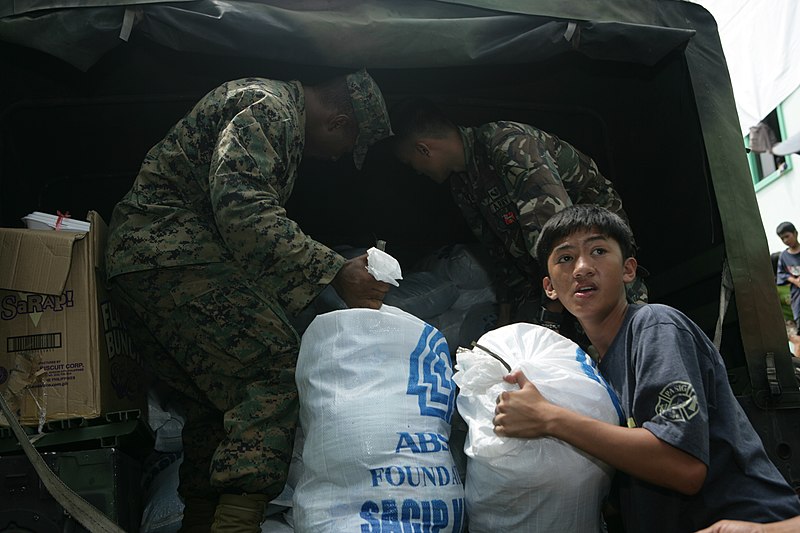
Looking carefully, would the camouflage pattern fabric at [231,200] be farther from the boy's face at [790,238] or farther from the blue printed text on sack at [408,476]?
the boy's face at [790,238]

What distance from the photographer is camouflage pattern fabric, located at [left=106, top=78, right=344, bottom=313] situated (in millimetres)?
1966

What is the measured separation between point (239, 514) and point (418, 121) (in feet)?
5.74

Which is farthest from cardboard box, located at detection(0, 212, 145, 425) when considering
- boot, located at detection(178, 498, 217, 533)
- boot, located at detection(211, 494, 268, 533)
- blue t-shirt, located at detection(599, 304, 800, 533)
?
blue t-shirt, located at detection(599, 304, 800, 533)

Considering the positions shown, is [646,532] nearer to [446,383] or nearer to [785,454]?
[446,383]

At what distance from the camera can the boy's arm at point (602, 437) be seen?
1419 mm

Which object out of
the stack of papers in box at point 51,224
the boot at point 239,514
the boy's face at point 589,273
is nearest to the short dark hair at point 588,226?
the boy's face at point 589,273

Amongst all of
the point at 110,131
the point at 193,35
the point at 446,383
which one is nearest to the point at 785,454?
the point at 446,383

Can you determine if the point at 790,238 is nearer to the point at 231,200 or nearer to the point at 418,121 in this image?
the point at 418,121

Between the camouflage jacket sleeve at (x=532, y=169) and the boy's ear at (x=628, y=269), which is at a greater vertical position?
the camouflage jacket sleeve at (x=532, y=169)

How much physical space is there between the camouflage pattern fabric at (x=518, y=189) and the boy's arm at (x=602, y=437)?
108 cm

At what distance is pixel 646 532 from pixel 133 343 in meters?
1.74

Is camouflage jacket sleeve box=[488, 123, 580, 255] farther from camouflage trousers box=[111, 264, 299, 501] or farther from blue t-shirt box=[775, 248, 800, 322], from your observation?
blue t-shirt box=[775, 248, 800, 322]

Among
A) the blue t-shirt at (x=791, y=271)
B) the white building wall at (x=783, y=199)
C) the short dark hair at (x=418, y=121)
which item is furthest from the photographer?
the white building wall at (x=783, y=199)

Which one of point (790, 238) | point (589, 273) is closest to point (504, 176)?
point (589, 273)
